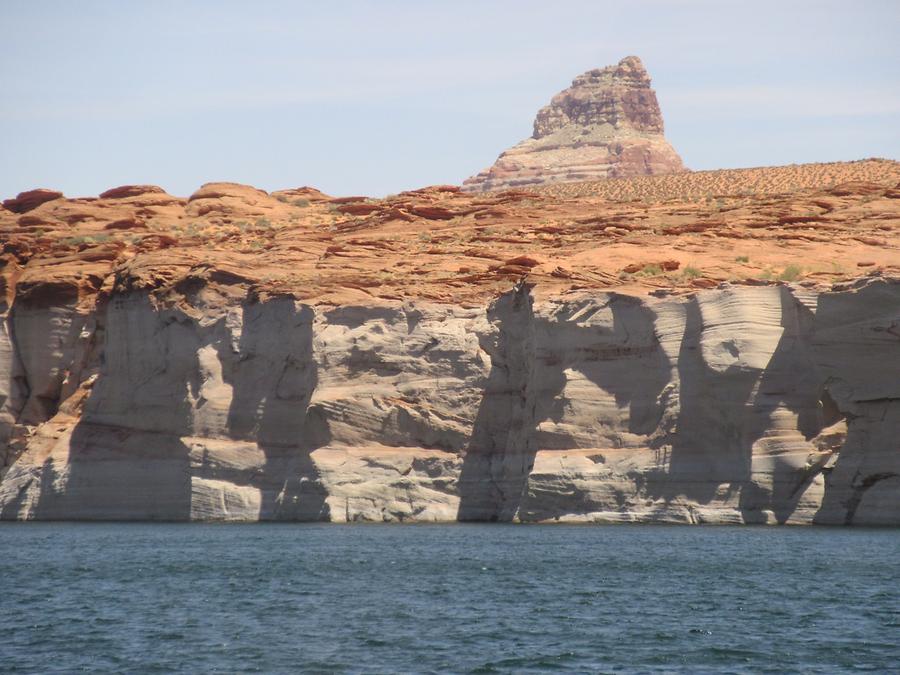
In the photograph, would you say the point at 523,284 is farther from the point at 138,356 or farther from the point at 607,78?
the point at 607,78

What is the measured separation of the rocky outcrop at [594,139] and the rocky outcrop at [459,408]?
101 metres

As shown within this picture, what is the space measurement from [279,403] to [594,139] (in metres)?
123

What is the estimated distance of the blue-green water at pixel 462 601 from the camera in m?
24.1

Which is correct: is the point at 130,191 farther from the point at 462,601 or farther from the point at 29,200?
the point at 462,601

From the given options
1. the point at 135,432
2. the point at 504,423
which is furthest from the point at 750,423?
the point at 135,432

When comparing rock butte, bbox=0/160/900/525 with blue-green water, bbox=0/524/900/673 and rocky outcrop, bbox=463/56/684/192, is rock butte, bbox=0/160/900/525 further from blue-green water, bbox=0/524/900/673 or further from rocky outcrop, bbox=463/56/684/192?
rocky outcrop, bbox=463/56/684/192

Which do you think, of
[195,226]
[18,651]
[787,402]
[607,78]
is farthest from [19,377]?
[607,78]

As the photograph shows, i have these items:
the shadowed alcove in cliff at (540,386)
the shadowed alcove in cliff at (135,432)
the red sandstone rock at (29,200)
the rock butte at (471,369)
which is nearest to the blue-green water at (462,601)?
the rock butte at (471,369)

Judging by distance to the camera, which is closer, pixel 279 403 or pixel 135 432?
pixel 279 403

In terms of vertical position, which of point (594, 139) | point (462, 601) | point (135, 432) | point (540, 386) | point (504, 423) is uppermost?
point (594, 139)

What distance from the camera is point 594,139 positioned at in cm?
17100

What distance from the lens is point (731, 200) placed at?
70750 mm

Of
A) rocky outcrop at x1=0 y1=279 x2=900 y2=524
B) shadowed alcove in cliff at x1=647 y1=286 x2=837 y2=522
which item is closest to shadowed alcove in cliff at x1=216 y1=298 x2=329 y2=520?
rocky outcrop at x1=0 y1=279 x2=900 y2=524

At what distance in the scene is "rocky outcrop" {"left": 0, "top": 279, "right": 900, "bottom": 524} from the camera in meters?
44.7
